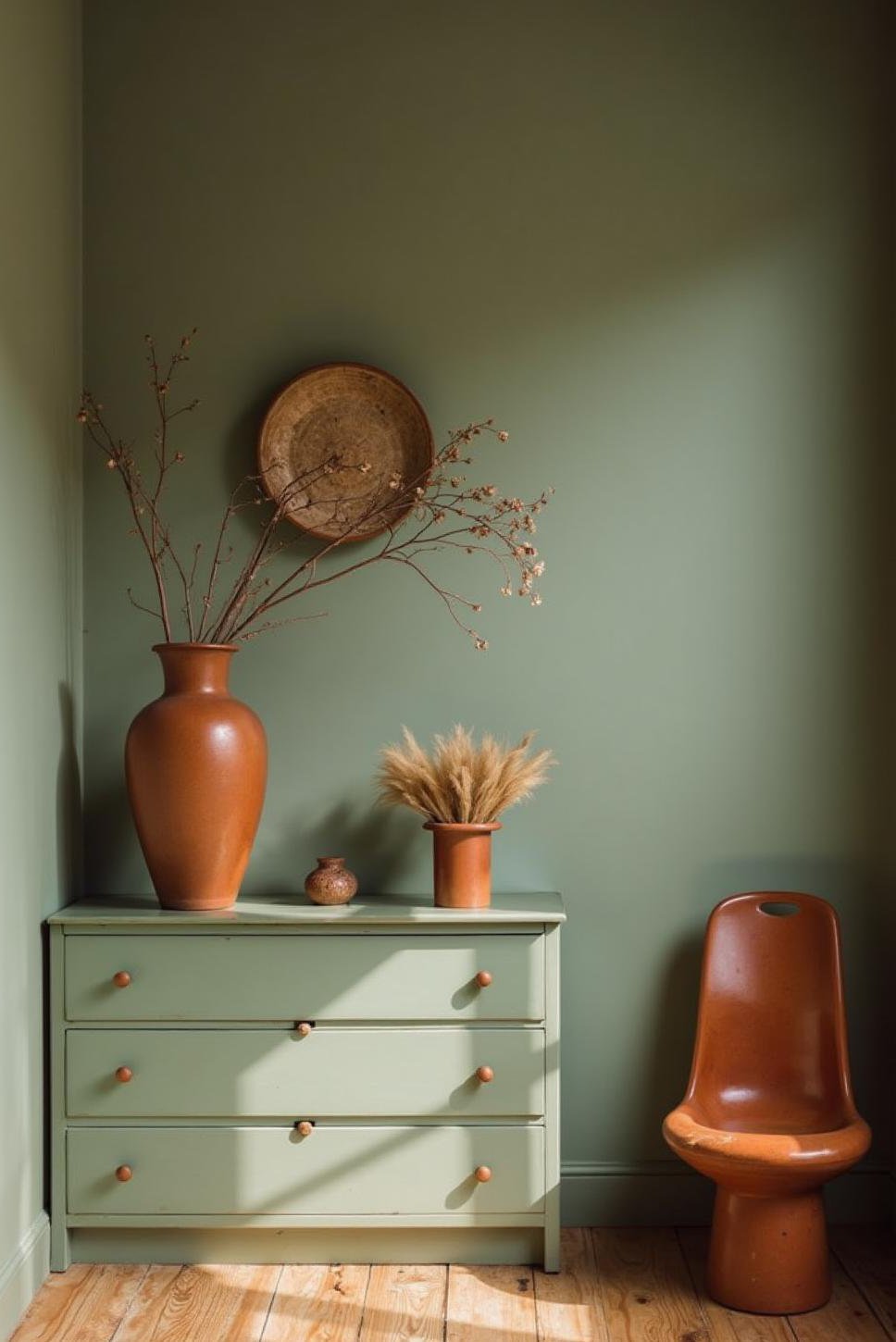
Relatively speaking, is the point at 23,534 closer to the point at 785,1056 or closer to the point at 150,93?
the point at 150,93

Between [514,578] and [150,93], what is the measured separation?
1479 mm

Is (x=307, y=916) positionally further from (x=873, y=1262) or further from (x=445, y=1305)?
(x=873, y=1262)

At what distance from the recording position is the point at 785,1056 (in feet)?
9.80

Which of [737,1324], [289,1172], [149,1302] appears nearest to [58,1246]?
[149,1302]

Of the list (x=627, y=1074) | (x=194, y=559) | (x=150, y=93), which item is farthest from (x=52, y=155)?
(x=627, y=1074)

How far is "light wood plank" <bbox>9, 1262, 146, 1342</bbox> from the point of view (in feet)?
8.41

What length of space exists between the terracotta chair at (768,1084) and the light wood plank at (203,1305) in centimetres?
92

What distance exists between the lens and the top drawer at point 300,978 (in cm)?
281

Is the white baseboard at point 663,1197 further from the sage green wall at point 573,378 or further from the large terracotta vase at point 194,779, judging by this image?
the large terracotta vase at point 194,779

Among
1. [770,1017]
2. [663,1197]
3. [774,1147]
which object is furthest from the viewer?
[663,1197]

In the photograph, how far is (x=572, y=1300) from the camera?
2.71m

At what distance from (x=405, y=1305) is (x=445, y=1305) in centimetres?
8

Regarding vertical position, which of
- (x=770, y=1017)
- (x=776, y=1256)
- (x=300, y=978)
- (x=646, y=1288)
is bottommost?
(x=646, y=1288)

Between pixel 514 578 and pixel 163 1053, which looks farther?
pixel 514 578
